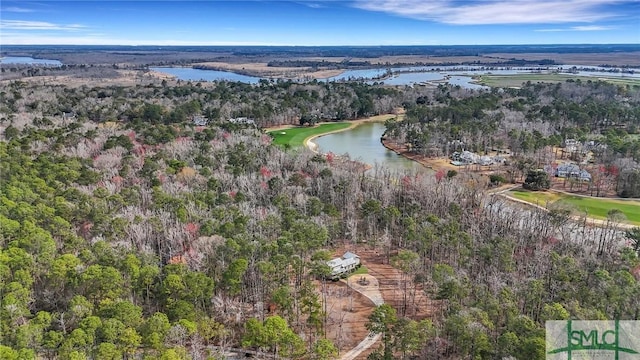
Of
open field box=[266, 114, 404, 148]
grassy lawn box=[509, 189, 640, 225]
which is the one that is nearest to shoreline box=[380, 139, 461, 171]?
grassy lawn box=[509, 189, 640, 225]

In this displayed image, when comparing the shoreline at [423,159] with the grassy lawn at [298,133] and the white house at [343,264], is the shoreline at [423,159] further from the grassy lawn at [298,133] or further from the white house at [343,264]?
the white house at [343,264]

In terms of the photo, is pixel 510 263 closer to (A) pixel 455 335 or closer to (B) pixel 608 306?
(B) pixel 608 306

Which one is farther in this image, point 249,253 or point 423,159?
point 423,159

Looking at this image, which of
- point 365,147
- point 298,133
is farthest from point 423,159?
point 298,133

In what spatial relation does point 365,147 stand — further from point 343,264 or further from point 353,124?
point 343,264

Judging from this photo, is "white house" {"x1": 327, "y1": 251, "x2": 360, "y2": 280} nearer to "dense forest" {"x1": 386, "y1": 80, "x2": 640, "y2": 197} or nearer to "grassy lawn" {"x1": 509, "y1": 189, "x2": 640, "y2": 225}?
"grassy lawn" {"x1": 509, "y1": 189, "x2": 640, "y2": 225}

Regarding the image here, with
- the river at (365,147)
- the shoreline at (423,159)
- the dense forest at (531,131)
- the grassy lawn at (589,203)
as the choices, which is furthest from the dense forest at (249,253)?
the river at (365,147)
